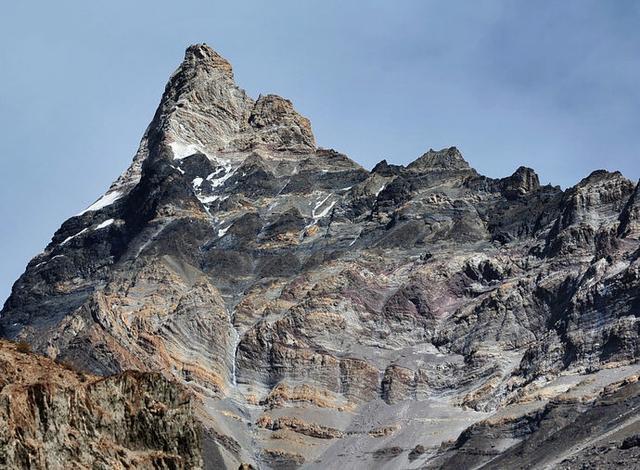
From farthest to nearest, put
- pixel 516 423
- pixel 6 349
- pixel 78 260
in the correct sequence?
pixel 78 260 < pixel 516 423 < pixel 6 349

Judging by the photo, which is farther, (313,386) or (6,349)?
(313,386)

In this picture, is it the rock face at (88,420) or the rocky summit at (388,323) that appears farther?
the rocky summit at (388,323)

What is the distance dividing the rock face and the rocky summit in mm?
64514

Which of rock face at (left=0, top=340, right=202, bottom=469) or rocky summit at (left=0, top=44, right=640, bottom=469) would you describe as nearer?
rock face at (left=0, top=340, right=202, bottom=469)

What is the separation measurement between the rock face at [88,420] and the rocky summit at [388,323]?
64514mm

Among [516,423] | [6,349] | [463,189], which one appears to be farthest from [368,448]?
[6,349]

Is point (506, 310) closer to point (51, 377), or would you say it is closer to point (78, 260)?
point (78, 260)

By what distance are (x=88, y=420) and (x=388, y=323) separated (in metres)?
120

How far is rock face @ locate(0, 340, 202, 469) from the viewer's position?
38156 millimetres

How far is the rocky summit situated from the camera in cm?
12838

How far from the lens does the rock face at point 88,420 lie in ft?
125

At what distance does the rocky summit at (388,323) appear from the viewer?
5054 inches

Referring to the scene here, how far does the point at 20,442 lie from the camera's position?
3769 centimetres

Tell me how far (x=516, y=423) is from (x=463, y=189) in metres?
74.7
